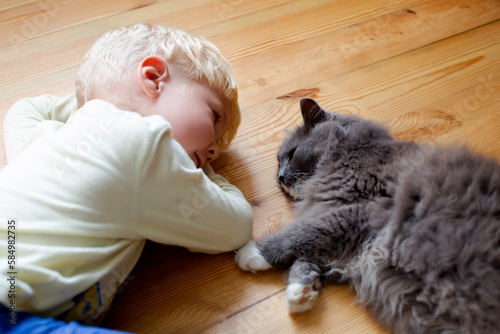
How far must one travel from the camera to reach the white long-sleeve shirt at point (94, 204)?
39.7 inches

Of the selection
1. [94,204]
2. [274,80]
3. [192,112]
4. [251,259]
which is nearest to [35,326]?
[94,204]

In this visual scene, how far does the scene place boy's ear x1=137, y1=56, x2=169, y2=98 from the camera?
1302mm

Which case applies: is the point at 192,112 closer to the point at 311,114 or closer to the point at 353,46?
the point at 311,114

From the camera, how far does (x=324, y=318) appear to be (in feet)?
4.11

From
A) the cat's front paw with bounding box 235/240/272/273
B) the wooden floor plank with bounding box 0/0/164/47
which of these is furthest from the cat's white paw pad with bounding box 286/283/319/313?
the wooden floor plank with bounding box 0/0/164/47

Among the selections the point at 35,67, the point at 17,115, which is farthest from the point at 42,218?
the point at 35,67

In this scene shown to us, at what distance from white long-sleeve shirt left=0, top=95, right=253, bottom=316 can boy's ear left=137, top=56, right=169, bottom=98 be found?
151mm

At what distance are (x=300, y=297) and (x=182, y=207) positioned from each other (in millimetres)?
451

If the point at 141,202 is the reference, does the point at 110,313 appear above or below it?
below

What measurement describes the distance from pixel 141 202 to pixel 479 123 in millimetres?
1482

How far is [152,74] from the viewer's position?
4.37 feet

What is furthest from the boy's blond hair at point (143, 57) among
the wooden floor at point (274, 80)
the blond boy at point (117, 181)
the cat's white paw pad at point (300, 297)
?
the cat's white paw pad at point (300, 297)

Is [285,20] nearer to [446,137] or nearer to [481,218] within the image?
[446,137]

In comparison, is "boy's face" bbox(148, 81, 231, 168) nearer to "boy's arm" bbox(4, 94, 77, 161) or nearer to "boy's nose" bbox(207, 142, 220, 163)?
"boy's nose" bbox(207, 142, 220, 163)
